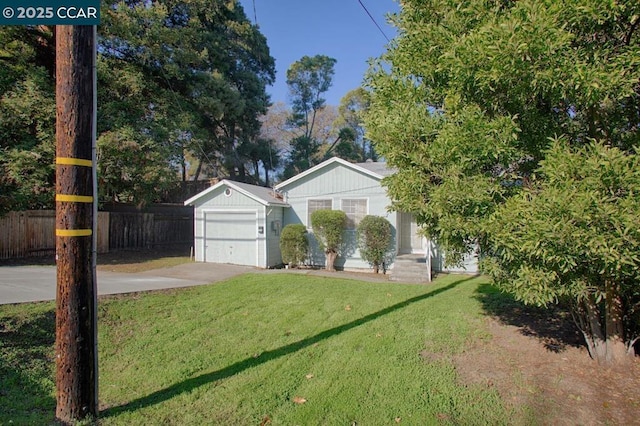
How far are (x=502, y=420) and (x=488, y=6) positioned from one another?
4.26 m

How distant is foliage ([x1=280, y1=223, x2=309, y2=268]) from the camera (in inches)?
515

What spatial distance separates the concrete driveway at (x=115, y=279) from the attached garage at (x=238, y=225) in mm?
682

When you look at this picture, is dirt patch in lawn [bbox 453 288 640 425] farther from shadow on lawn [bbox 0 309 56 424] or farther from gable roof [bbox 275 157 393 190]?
gable roof [bbox 275 157 393 190]

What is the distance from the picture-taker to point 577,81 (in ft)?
11.2

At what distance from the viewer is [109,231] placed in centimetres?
1686

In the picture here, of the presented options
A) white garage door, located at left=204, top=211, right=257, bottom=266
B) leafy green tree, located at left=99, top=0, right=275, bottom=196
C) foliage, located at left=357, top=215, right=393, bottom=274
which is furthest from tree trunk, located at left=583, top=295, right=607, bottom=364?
leafy green tree, located at left=99, top=0, right=275, bottom=196

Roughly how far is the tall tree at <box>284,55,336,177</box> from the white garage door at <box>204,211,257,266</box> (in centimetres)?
1496

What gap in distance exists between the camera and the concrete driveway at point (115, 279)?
7734 millimetres

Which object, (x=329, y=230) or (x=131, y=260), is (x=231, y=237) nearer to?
(x=329, y=230)

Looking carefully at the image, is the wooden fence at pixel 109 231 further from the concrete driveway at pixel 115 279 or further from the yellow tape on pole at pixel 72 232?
the yellow tape on pole at pixel 72 232

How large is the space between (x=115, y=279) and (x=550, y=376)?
10.2m

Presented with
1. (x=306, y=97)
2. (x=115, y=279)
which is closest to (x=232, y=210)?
(x=115, y=279)

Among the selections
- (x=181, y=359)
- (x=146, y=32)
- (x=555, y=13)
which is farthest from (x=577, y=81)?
(x=146, y=32)

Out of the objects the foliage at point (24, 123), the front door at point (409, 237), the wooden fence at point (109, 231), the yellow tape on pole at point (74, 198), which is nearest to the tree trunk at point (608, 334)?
the yellow tape on pole at point (74, 198)
